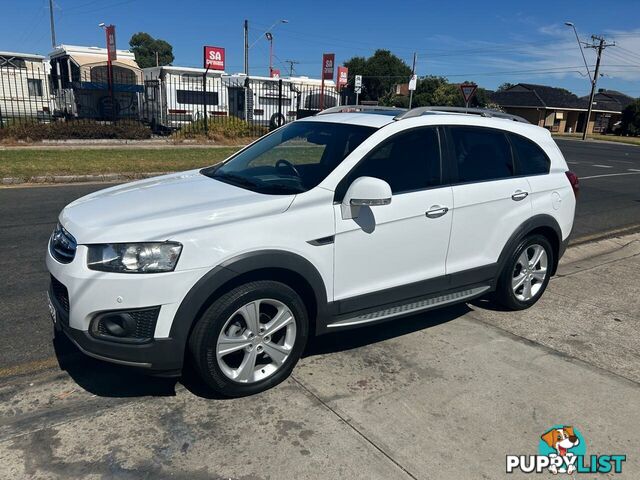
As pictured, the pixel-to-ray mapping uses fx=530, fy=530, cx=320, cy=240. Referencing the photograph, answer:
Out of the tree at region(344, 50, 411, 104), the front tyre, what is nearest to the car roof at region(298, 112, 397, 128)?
the front tyre

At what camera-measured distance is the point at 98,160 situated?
12922 mm

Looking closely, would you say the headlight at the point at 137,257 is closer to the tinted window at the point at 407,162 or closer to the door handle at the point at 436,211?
the tinted window at the point at 407,162

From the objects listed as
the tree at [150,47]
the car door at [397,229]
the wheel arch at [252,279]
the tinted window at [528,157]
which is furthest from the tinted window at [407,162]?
the tree at [150,47]

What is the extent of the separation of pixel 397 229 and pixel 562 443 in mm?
1622

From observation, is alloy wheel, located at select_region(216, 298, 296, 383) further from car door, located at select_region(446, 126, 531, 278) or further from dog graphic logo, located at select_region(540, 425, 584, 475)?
dog graphic logo, located at select_region(540, 425, 584, 475)

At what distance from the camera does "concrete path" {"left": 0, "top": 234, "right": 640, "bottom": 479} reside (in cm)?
271

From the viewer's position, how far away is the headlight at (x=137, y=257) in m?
2.84

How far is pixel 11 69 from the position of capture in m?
26.9

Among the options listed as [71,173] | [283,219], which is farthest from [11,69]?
[283,219]

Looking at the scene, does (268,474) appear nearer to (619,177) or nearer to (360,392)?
(360,392)

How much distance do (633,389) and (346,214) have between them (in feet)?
7.49

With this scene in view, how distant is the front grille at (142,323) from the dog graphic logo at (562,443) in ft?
7.38

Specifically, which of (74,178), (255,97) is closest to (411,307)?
(74,178)

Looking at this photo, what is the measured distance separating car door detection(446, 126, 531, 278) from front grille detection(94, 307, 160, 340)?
2260 millimetres
